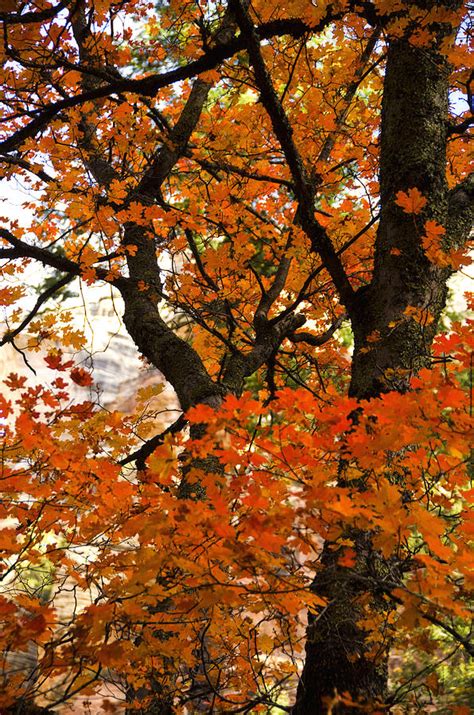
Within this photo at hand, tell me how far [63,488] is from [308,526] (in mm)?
2285

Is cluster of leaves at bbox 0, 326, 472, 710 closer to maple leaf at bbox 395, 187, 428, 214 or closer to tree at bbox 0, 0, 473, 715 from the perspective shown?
tree at bbox 0, 0, 473, 715

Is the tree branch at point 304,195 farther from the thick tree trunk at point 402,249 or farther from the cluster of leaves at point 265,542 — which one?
the cluster of leaves at point 265,542

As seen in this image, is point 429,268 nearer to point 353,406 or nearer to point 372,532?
point 353,406

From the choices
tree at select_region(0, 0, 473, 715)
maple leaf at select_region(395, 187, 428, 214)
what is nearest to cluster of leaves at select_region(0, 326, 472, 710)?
tree at select_region(0, 0, 473, 715)

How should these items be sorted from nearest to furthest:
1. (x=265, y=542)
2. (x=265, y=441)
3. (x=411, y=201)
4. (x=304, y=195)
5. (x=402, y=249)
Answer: (x=265, y=542), (x=265, y=441), (x=411, y=201), (x=402, y=249), (x=304, y=195)

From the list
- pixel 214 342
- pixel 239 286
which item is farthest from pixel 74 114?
pixel 214 342

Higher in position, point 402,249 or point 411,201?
point 411,201

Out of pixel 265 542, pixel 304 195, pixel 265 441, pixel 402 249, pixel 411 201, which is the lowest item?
pixel 265 542

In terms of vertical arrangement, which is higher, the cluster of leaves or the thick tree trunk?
the thick tree trunk

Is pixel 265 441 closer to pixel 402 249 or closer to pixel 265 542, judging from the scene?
pixel 265 542

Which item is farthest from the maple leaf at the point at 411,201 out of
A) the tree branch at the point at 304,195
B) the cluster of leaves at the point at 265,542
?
the cluster of leaves at the point at 265,542

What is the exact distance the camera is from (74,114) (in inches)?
214

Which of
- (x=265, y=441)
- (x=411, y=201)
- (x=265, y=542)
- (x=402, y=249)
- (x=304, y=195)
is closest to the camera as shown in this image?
(x=265, y=542)

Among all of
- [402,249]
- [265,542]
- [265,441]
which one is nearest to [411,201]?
[402,249]
